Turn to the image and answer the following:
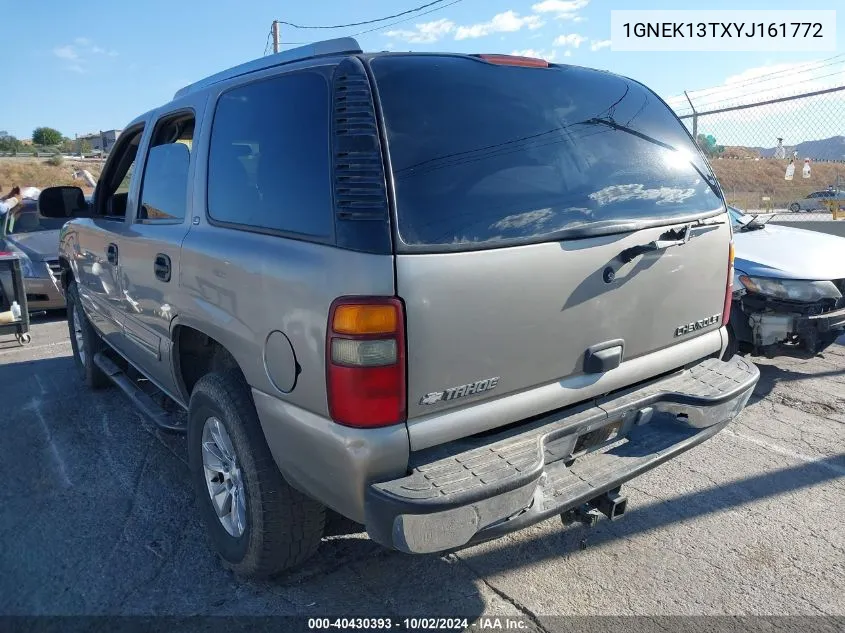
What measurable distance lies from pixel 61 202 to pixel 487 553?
12.1 ft

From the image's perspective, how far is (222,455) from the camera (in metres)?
2.85

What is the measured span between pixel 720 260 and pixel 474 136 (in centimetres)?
142

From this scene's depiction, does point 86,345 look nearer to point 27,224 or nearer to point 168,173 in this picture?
point 168,173

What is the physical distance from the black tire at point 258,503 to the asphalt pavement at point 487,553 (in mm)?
182

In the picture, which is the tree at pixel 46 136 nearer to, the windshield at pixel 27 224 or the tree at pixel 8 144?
the tree at pixel 8 144

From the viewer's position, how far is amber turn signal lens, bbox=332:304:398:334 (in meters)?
1.99

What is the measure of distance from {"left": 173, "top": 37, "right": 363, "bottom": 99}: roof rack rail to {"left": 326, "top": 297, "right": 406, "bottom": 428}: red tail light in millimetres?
1094

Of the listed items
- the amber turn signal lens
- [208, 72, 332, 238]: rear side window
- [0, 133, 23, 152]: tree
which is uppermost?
[0, 133, 23, 152]: tree

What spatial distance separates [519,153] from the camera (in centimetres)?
243

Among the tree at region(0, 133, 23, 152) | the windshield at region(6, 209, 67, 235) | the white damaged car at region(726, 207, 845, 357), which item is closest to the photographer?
the white damaged car at region(726, 207, 845, 357)

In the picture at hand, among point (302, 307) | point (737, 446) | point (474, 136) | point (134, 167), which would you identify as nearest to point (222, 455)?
point (302, 307)

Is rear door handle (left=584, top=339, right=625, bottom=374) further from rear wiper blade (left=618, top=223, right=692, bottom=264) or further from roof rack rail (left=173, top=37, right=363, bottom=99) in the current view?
roof rack rail (left=173, top=37, right=363, bottom=99)

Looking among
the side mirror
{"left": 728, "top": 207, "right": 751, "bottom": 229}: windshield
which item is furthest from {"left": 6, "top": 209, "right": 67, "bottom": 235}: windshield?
{"left": 728, "top": 207, "right": 751, "bottom": 229}: windshield

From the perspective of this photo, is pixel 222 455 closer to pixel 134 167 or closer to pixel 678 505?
pixel 134 167
